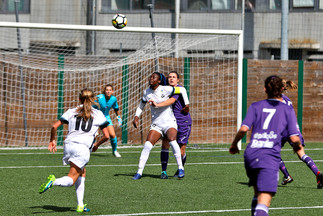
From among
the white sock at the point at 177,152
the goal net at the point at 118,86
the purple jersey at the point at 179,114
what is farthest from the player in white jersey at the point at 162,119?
the goal net at the point at 118,86

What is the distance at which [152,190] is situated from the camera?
10000 millimetres

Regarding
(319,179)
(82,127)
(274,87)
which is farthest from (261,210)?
(319,179)

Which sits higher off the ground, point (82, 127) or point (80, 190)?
point (82, 127)

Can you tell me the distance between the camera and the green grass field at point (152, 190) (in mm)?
8367

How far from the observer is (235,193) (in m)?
9.71

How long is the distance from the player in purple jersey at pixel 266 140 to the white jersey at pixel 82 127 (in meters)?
2.29

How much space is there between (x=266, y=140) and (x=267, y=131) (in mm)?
93

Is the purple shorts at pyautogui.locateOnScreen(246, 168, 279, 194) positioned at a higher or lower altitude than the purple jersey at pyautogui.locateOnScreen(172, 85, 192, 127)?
lower

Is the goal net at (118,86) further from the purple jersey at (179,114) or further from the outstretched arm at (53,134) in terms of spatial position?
the outstretched arm at (53,134)

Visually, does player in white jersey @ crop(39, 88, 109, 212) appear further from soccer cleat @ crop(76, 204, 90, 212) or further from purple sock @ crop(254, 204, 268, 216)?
purple sock @ crop(254, 204, 268, 216)

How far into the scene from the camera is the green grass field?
8367 millimetres

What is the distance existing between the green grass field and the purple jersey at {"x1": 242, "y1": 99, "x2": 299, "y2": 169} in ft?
5.85

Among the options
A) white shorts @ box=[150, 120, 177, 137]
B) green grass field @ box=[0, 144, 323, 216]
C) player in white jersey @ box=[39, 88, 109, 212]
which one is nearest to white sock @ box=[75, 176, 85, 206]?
player in white jersey @ box=[39, 88, 109, 212]

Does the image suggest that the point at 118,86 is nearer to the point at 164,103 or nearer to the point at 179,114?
the point at 179,114
